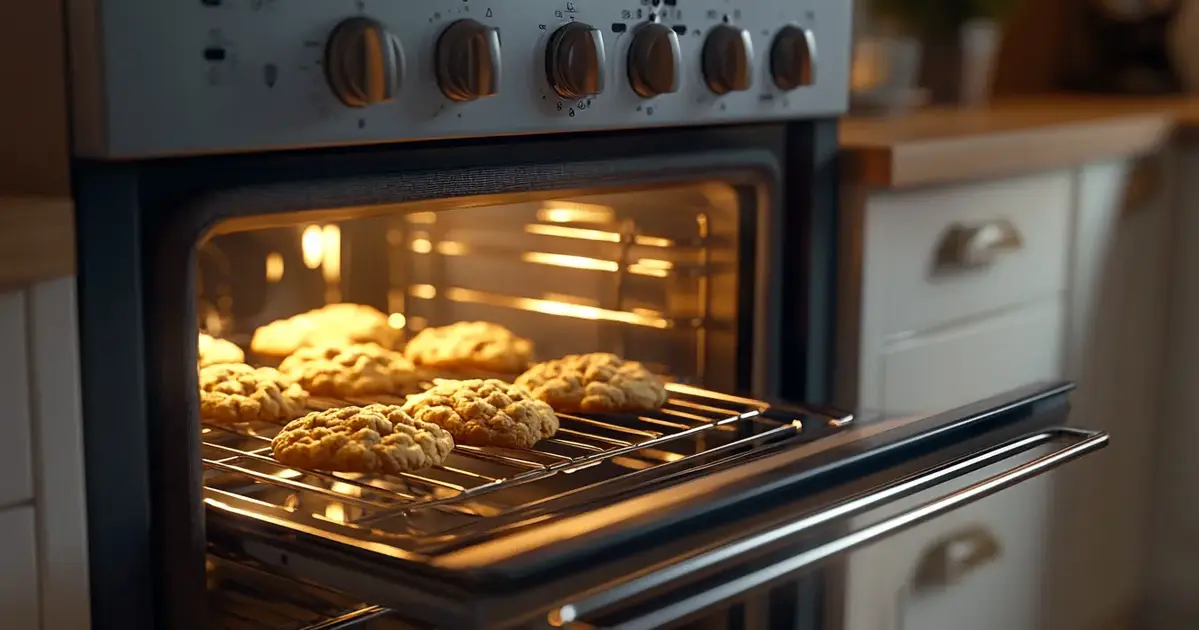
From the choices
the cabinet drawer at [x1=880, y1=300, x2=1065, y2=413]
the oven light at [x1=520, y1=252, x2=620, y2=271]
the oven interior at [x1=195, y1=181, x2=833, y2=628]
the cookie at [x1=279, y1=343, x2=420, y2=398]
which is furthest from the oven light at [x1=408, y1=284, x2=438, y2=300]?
the cabinet drawer at [x1=880, y1=300, x2=1065, y2=413]

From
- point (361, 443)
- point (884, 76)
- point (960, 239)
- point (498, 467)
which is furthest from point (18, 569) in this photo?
point (884, 76)

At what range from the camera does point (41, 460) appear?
2.51 feet

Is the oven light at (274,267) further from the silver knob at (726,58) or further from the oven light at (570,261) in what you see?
the silver knob at (726,58)

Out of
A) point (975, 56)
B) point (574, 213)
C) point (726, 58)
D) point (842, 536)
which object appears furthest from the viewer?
point (975, 56)

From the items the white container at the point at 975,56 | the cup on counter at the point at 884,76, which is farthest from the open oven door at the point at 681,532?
the white container at the point at 975,56

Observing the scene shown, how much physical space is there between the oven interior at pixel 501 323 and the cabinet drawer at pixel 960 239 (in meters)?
0.18

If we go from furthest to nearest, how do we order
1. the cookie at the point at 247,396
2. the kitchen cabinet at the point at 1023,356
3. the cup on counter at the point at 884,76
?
1. the cup on counter at the point at 884,76
2. the kitchen cabinet at the point at 1023,356
3. the cookie at the point at 247,396

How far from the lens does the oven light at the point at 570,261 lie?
1.35 metres

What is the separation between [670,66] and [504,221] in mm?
400

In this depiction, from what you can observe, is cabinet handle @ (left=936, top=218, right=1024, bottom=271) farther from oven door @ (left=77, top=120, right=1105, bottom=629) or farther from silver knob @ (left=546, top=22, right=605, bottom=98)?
silver knob @ (left=546, top=22, right=605, bottom=98)

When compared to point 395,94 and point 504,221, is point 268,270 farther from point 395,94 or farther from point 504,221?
point 395,94

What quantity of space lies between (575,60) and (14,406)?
A: 439mm

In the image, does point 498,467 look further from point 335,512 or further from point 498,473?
point 335,512

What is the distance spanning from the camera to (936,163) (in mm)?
1369
